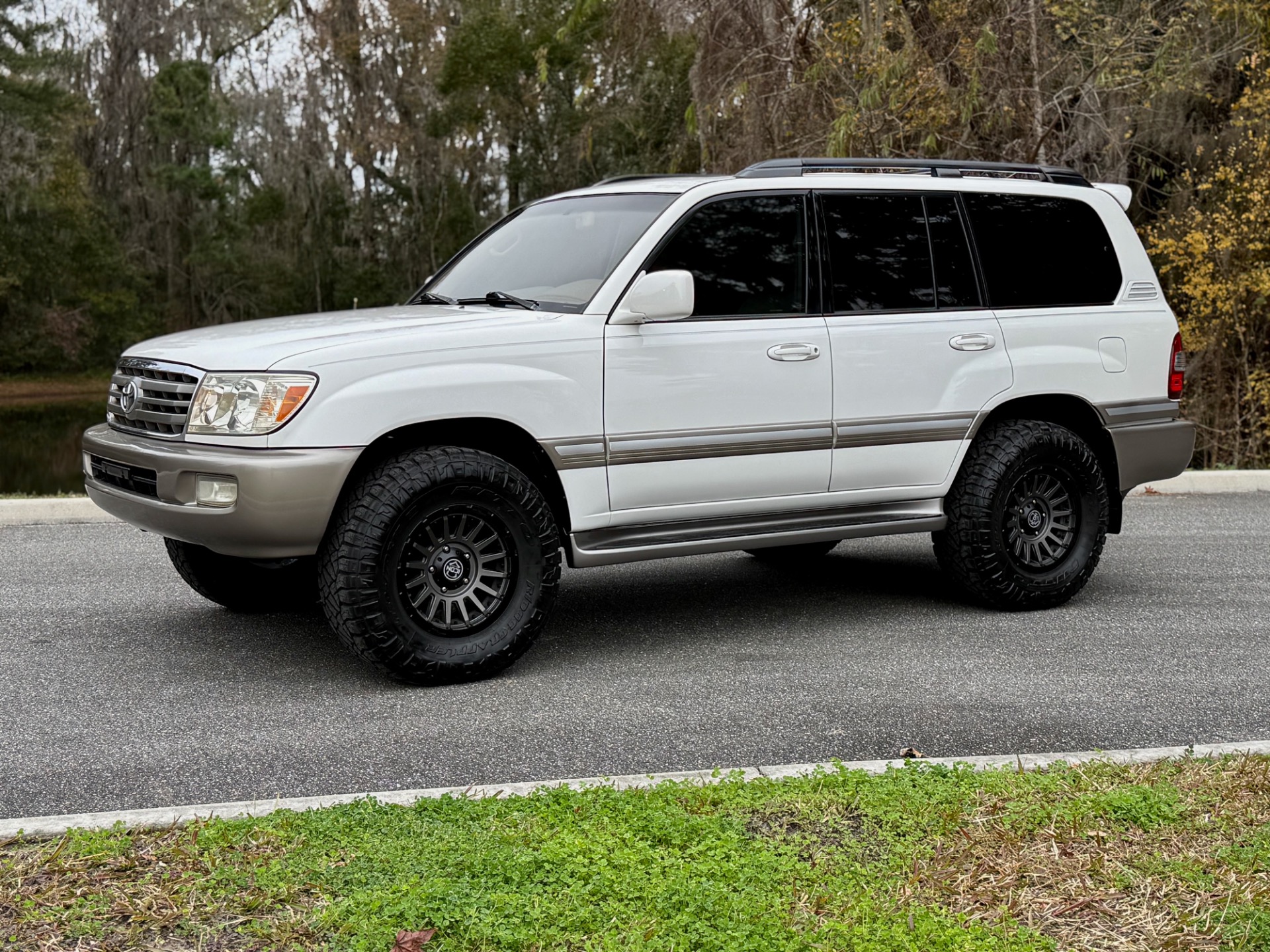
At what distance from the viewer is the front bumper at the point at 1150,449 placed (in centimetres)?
709

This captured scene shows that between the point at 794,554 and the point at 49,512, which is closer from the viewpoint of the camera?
the point at 794,554

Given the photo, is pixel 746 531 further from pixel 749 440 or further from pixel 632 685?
pixel 632 685

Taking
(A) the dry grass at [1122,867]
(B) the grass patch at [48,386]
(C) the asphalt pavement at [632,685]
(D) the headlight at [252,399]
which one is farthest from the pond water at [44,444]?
(A) the dry grass at [1122,867]

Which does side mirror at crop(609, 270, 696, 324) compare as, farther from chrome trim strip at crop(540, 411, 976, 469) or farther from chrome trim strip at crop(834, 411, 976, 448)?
chrome trim strip at crop(834, 411, 976, 448)

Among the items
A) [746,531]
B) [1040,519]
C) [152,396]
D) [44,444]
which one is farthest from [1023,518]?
[44,444]

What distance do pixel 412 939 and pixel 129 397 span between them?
3309mm

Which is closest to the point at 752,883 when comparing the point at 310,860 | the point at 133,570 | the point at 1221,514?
the point at 310,860

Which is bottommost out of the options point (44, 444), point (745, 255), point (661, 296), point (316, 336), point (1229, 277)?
point (44, 444)

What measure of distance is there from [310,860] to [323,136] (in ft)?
135

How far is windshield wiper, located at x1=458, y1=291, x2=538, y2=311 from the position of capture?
5.98 metres

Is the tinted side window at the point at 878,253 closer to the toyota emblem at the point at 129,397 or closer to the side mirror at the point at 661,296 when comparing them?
the side mirror at the point at 661,296

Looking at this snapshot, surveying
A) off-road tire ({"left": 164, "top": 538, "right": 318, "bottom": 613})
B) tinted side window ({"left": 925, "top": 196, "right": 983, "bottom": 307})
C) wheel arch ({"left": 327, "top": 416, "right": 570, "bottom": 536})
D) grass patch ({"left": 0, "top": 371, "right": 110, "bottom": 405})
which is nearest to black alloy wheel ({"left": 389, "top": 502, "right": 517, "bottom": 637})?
wheel arch ({"left": 327, "top": 416, "right": 570, "bottom": 536})

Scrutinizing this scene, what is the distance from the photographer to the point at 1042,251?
700cm

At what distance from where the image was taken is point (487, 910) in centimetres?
325
